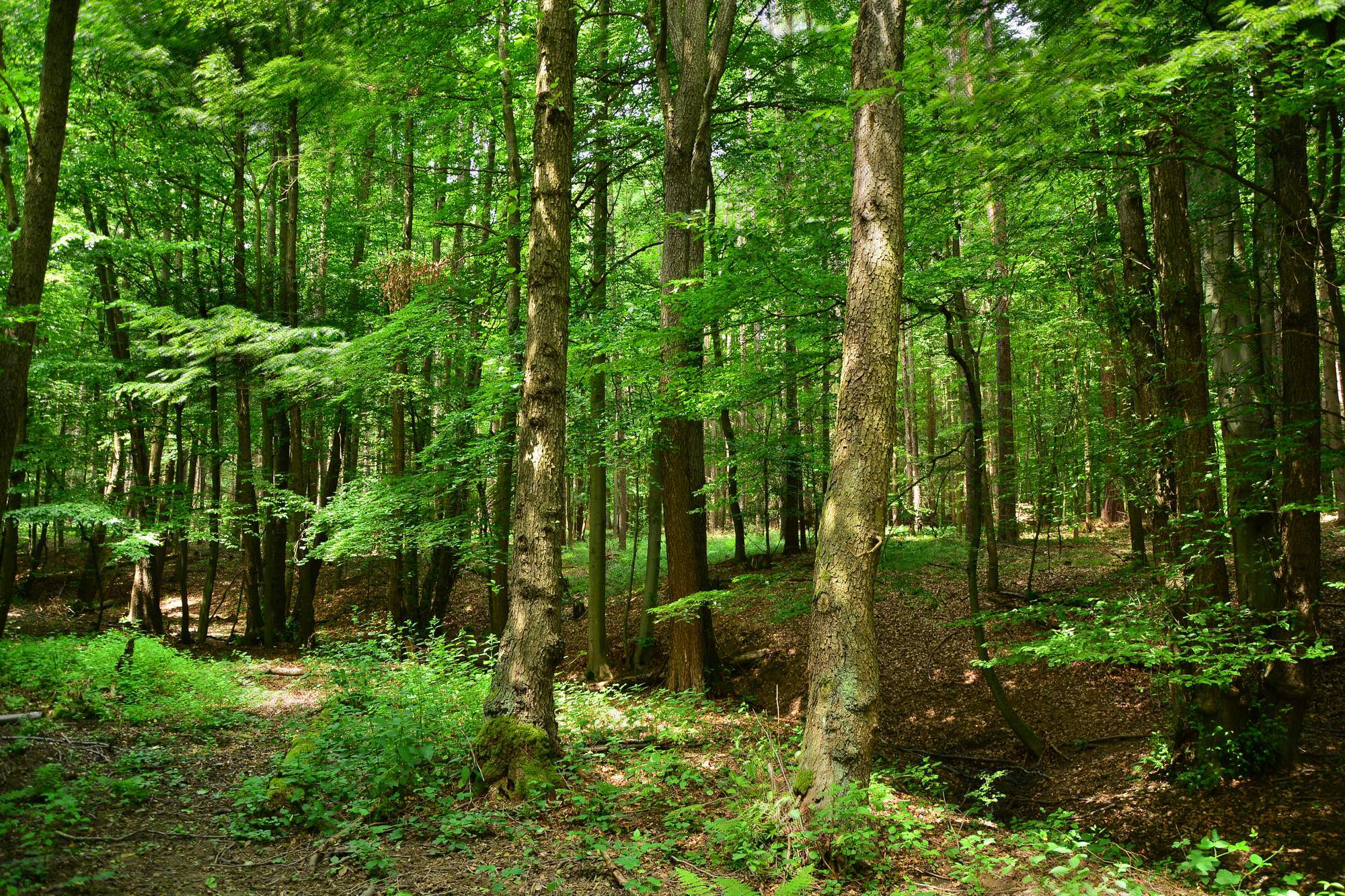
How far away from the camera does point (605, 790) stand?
5.18 metres

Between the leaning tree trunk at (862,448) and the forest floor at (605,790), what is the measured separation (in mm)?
423

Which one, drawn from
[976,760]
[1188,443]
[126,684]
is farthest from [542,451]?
[976,760]

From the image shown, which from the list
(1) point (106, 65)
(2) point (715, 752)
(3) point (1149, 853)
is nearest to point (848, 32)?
(2) point (715, 752)

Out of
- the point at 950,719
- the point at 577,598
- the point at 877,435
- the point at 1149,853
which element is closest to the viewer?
the point at 877,435

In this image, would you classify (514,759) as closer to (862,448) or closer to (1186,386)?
(862,448)

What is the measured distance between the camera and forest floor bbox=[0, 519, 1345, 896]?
156 inches

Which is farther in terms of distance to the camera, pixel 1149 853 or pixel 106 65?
pixel 106 65

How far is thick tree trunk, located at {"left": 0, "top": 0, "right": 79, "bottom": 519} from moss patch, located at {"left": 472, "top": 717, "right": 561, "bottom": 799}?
5.44 metres

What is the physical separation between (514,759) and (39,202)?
6969 millimetres

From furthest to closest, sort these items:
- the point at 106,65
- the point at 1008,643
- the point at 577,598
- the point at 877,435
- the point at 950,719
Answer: the point at 577,598
the point at 106,65
the point at 1008,643
the point at 950,719
the point at 877,435

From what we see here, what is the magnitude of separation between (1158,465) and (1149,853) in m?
3.47

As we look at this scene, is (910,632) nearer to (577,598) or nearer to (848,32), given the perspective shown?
(577,598)

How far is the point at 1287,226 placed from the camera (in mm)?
6016

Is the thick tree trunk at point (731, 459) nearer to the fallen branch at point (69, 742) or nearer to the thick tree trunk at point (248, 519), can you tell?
the fallen branch at point (69, 742)
